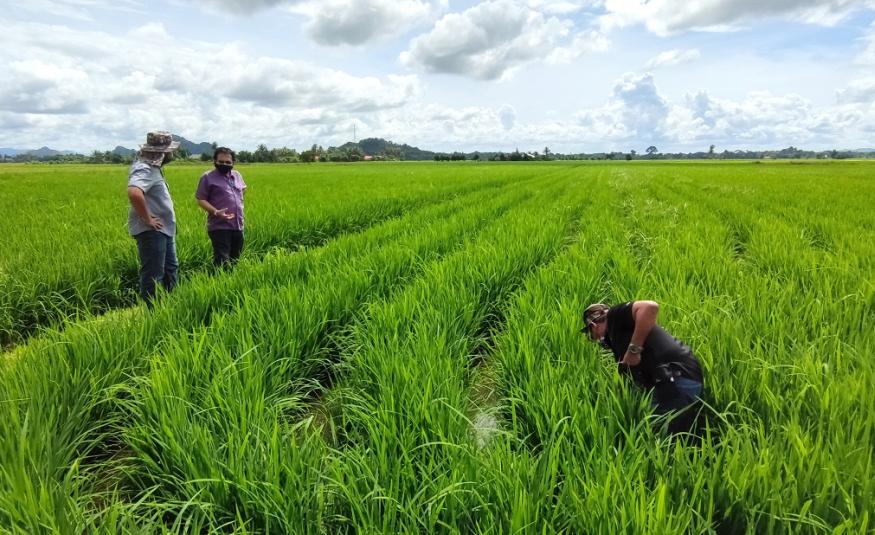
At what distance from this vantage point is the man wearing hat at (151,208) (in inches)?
151

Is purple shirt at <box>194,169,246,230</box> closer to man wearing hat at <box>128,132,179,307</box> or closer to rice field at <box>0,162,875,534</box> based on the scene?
rice field at <box>0,162,875,534</box>

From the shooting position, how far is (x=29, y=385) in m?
2.19

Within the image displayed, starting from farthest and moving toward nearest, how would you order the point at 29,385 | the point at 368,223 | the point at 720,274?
1. the point at 368,223
2. the point at 720,274
3. the point at 29,385

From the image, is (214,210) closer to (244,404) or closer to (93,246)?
(93,246)

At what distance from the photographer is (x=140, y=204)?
149 inches

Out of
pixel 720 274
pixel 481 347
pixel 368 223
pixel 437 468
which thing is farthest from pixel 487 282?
pixel 368 223

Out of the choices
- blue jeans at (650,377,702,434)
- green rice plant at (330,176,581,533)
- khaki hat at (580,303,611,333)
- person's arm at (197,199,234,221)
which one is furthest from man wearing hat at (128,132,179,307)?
blue jeans at (650,377,702,434)

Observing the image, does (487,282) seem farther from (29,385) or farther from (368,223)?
(368,223)

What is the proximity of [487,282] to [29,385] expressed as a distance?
3212mm

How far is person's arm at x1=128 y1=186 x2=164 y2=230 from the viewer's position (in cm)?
376

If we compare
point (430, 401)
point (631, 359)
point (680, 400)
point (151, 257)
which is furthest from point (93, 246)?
point (680, 400)

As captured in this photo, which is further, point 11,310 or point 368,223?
point 368,223

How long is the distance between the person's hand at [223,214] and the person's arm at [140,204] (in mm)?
1005

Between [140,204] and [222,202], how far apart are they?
4.25ft
